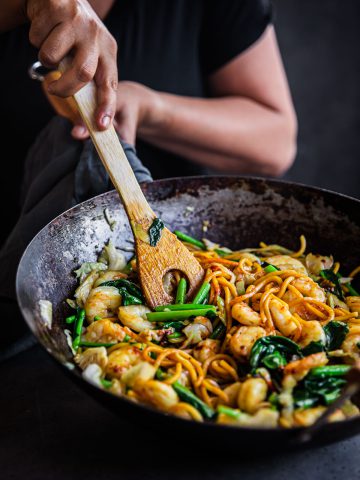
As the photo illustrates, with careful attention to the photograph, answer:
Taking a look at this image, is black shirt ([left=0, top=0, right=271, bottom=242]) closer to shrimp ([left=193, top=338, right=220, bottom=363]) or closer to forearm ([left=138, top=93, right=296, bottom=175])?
forearm ([left=138, top=93, right=296, bottom=175])

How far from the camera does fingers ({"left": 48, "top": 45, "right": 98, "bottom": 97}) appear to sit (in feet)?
4.81

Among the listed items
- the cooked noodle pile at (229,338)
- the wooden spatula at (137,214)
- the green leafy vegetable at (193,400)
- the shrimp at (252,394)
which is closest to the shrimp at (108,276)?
the cooked noodle pile at (229,338)

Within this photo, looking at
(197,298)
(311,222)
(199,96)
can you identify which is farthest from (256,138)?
(197,298)

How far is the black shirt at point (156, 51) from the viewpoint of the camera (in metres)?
2.54

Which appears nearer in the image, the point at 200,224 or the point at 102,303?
the point at 102,303

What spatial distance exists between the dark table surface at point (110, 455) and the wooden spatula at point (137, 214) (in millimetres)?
402

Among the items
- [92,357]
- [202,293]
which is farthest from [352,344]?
[92,357]

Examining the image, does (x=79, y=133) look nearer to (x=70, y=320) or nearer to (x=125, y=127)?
(x=125, y=127)

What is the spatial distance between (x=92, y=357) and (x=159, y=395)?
0.24 m

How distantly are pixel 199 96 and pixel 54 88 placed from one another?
5.00 ft

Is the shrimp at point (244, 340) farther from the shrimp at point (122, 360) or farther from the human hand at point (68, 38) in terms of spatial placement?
the human hand at point (68, 38)

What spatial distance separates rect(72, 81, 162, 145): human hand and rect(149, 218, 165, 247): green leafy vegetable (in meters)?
0.52

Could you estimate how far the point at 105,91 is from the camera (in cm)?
158

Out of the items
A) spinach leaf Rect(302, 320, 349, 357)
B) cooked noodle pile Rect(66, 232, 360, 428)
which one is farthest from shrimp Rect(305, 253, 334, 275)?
spinach leaf Rect(302, 320, 349, 357)
